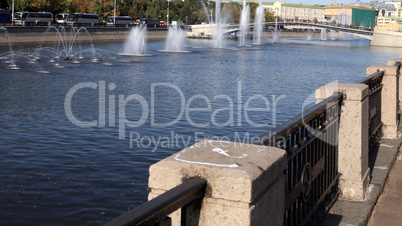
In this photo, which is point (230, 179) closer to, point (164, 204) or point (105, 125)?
point (164, 204)

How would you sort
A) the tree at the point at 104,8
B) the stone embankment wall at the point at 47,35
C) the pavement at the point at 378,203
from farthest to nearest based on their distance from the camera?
the tree at the point at 104,8 → the stone embankment wall at the point at 47,35 → the pavement at the point at 378,203

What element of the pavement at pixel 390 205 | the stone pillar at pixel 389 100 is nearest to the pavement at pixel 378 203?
the pavement at pixel 390 205

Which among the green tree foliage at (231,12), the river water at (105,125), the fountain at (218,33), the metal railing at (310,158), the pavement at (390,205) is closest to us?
the metal railing at (310,158)

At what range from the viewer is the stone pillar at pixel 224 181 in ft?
8.45

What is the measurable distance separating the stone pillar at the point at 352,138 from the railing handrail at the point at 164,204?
352 cm

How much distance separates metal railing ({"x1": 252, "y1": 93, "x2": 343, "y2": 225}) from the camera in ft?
13.1

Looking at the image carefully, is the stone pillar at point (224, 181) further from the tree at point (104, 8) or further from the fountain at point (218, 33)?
the tree at point (104, 8)

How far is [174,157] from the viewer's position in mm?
2732

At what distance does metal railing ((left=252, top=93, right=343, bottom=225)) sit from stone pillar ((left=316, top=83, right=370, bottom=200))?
10 centimetres

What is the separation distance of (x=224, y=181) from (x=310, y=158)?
7.84 ft

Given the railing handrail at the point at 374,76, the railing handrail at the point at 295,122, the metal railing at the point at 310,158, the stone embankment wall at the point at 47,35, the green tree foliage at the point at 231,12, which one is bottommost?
the metal railing at the point at 310,158

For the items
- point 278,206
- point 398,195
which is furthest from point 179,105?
point 278,206

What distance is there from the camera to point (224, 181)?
2574 mm

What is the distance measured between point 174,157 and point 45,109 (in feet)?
44.2
